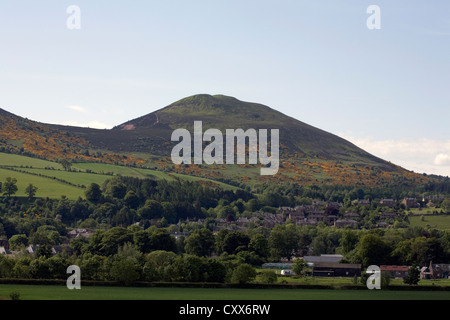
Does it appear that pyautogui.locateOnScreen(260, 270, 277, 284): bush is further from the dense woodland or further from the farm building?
the farm building

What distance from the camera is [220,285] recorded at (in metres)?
87.1

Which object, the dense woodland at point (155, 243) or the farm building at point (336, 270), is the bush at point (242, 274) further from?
the farm building at point (336, 270)

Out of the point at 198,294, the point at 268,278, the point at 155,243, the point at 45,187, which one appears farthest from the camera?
the point at 45,187

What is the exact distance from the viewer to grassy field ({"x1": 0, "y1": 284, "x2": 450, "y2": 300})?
237ft

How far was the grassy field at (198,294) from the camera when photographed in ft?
237

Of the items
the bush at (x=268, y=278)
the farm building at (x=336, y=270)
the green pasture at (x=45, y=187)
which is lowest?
the farm building at (x=336, y=270)

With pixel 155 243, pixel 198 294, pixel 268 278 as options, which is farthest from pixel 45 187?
pixel 198 294

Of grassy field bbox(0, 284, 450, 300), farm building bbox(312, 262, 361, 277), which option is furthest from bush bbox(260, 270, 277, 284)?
farm building bbox(312, 262, 361, 277)

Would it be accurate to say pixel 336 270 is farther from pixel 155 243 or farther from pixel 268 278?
pixel 155 243

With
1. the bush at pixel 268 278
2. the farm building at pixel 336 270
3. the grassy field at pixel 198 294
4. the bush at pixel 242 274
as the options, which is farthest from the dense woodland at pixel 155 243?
the farm building at pixel 336 270

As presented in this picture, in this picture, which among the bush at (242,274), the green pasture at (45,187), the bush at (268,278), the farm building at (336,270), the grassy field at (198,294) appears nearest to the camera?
the grassy field at (198,294)

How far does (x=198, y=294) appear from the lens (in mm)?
77438
